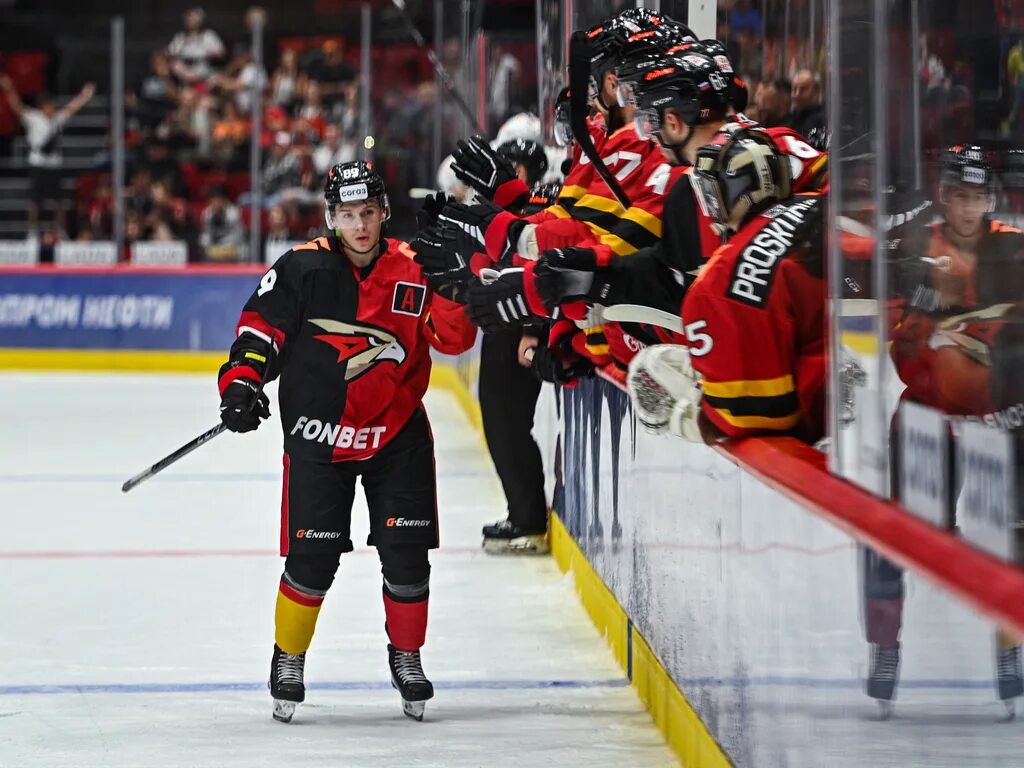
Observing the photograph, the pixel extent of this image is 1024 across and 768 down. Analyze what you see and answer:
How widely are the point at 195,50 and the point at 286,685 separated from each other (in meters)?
13.4

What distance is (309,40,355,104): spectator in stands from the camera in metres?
13.8

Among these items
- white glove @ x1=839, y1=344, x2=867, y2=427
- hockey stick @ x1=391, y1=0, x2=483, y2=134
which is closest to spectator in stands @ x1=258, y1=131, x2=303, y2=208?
hockey stick @ x1=391, y1=0, x2=483, y2=134

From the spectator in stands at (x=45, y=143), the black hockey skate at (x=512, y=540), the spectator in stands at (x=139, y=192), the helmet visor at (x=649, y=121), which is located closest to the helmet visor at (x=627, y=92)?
the helmet visor at (x=649, y=121)

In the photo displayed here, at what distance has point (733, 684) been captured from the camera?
8.96ft

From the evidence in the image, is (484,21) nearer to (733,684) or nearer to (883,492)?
(733,684)

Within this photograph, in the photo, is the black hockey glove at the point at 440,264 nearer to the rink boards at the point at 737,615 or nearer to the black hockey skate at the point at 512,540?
the rink boards at the point at 737,615

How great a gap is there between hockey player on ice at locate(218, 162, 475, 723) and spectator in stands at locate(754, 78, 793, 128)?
78cm

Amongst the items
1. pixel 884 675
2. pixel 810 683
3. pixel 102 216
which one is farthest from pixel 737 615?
pixel 102 216

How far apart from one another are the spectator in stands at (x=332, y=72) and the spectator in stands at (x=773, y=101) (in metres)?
10.2

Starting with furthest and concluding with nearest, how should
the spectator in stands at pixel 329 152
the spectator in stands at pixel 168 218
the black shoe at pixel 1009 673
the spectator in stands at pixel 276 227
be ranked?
the spectator in stands at pixel 168 218
the spectator in stands at pixel 329 152
the spectator in stands at pixel 276 227
the black shoe at pixel 1009 673

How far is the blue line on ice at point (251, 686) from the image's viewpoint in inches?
156

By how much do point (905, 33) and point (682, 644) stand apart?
1652 millimetres

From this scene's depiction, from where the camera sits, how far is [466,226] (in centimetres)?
353

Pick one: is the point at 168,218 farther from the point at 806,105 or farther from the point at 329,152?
the point at 806,105
